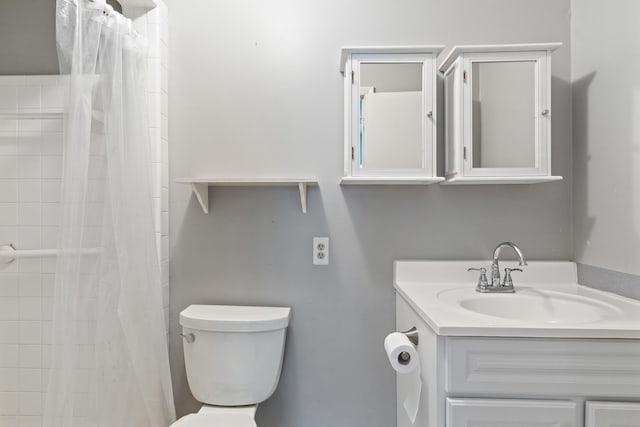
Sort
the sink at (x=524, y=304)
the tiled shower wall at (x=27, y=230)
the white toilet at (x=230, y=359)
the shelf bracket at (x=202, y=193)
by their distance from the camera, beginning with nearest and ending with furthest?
the sink at (x=524, y=304) < the white toilet at (x=230, y=359) < the shelf bracket at (x=202, y=193) < the tiled shower wall at (x=27, y=230)

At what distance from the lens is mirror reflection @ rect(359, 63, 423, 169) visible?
4.66 feet

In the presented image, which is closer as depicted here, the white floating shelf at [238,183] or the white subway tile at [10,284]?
the white floating shelf at [238,183]

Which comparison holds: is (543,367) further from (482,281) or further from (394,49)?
(394,49)

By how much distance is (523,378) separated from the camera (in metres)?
0.98

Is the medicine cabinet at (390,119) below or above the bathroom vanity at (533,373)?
above

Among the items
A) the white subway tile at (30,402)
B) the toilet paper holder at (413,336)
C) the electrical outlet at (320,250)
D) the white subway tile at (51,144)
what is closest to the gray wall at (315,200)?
the electrical outlet at (320,250)

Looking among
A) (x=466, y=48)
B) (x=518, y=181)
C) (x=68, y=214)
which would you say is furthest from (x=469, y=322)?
(x=68, y=214)

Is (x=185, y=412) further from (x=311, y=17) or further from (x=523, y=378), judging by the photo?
(x=311, y=17)

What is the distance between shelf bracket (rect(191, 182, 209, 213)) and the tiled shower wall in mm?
640

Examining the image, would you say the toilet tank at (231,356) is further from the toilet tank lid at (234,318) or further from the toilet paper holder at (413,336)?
the toilet paper holder at (413,336)

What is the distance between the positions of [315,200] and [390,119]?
17.2 inches

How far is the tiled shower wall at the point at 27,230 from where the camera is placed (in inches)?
63.0

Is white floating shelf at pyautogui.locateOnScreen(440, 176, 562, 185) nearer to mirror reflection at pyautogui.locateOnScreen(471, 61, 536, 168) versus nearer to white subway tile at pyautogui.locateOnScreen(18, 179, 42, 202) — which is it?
mirror reflection at pyautogui.locateOnScreen(471, 61, 536, 168)

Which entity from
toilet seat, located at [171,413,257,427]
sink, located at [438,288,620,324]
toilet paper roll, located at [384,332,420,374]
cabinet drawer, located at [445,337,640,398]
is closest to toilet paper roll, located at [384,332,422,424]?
toilet paper roll, located at [384,332,420,374]
